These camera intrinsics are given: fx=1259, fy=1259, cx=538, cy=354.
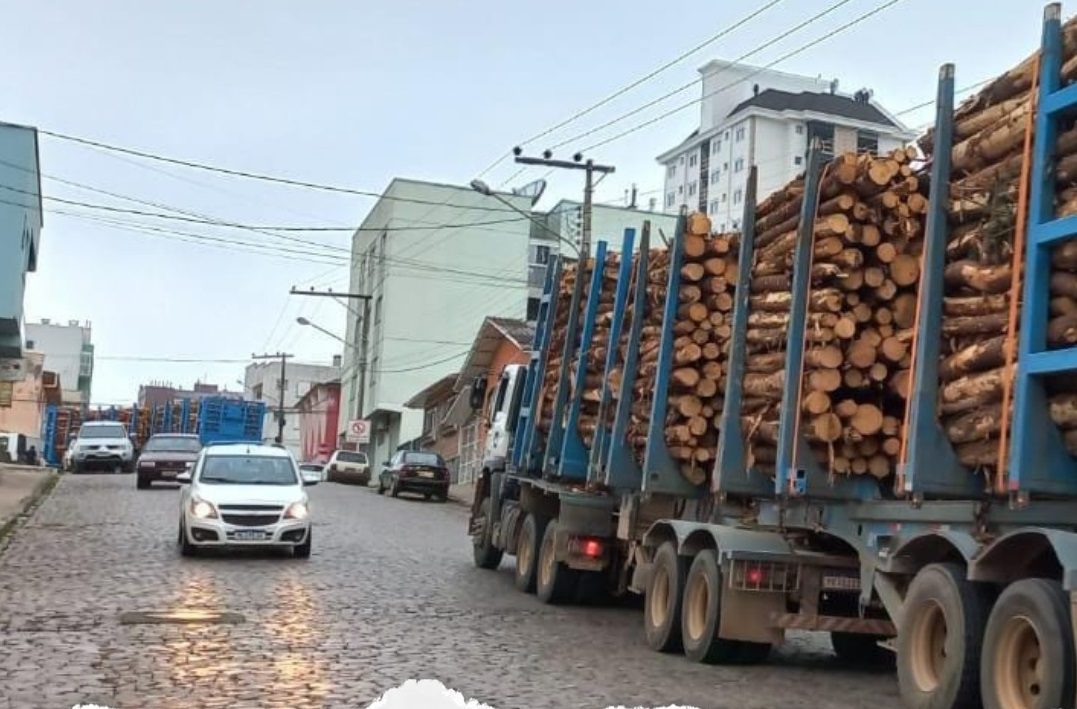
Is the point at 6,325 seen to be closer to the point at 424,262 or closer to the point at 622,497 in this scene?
the point at 622,497

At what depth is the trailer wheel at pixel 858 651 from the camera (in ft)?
35.6

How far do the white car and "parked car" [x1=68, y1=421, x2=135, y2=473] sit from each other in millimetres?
27109

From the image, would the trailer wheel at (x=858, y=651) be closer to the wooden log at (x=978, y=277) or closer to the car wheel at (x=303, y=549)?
the wooden log at (x=978, y=277)

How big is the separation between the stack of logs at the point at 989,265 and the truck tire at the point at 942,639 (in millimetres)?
706

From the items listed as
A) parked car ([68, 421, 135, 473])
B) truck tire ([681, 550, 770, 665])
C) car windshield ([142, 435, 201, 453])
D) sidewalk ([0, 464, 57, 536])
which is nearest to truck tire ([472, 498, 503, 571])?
truck tire ([681, 550, 770, 665])

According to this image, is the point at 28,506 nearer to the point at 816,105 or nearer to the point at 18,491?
the point at 18,491

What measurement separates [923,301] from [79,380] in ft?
377

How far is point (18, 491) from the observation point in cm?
3055

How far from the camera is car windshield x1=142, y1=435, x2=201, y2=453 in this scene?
3362cm

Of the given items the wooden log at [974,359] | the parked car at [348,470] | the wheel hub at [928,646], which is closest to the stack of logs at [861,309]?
the wooden log at [974,359]

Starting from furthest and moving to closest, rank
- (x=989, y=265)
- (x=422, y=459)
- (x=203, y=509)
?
(x=422, y=459)
(x=203, y=509)
(x=989, y=265)

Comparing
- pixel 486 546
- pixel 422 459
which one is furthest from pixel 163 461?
pixel 486 546

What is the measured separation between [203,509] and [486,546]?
154 inches

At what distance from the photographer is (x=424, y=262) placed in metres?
64.1
